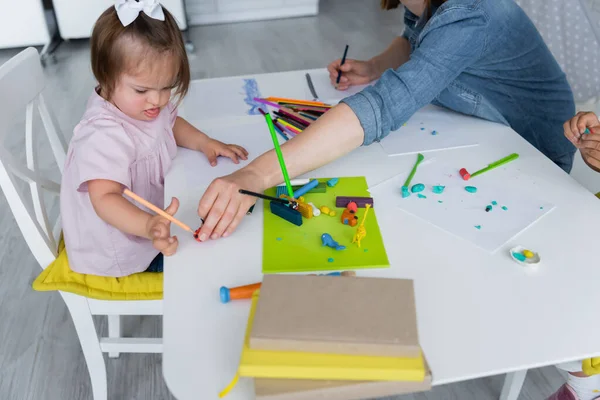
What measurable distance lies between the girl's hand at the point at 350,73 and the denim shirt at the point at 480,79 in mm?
167

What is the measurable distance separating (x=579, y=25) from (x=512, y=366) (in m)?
1.29

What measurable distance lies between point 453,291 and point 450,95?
2.00 feet

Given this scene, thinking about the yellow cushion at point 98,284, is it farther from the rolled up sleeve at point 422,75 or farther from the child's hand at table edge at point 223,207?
the rolled up sleeve at point 422,75

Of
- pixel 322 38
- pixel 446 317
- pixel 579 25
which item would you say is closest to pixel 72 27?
pixel 322 38

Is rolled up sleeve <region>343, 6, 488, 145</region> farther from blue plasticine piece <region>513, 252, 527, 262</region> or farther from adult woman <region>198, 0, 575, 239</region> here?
blue plasticine piece <region>513, 252, 527, 262</region>

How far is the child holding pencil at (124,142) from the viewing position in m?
0.96

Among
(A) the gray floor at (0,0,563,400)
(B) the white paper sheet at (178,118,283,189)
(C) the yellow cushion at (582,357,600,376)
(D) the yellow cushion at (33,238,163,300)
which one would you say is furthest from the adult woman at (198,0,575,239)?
(A) the gray floor at (0,0,563,400)

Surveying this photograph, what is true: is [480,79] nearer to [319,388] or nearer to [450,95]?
[450,95]

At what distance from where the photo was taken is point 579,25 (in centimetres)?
153

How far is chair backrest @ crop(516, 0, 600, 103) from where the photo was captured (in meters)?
1.51

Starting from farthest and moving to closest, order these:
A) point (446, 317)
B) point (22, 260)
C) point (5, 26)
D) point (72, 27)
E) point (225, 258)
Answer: point (72, 27), point (5, 26), point (22, 260), point (225, 258), point (446, 317)

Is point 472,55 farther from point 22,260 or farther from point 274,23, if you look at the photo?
point 274,23

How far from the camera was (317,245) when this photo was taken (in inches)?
30.8

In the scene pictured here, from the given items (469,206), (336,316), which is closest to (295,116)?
(469,206)
